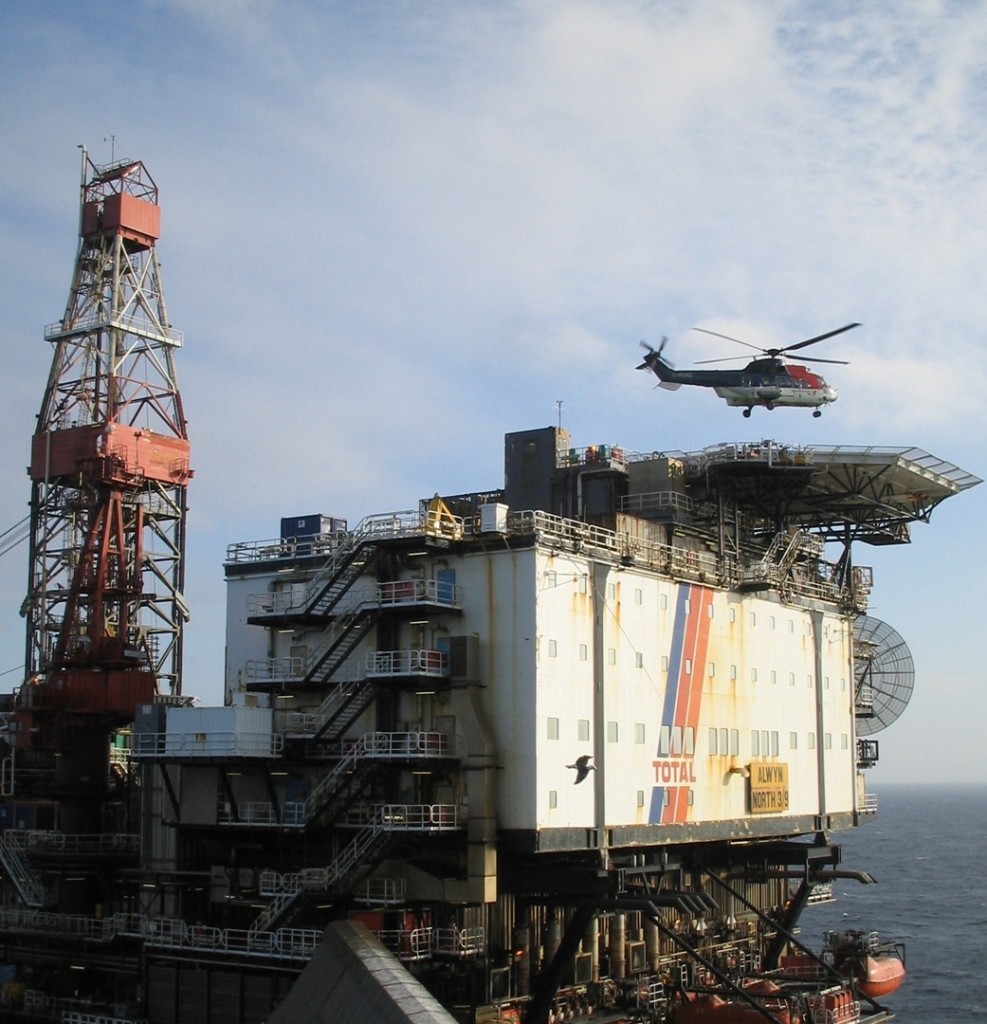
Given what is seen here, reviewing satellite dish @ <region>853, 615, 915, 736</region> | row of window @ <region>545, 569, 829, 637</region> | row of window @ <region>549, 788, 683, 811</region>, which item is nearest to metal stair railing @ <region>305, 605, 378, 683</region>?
row of window @ <region>545, 569, 829, 637</region>

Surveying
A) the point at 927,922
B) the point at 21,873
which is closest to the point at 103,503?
the point at 21,873

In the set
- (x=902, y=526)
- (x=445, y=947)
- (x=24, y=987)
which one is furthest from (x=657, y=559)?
(x=24, y=987)

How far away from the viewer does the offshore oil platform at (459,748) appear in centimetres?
5247

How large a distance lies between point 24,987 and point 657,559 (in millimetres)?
33366

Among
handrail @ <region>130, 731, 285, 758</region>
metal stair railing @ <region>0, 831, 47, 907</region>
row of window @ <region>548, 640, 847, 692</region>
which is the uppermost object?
row of window @ <region>548, 640, 847, 692</region>

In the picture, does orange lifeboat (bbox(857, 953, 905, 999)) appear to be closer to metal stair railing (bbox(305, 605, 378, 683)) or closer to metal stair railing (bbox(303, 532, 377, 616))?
metal stair railing (bbox(305, 605, 378, 683))

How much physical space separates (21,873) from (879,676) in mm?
46862

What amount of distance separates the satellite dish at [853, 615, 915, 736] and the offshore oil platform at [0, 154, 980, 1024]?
2.72 meters

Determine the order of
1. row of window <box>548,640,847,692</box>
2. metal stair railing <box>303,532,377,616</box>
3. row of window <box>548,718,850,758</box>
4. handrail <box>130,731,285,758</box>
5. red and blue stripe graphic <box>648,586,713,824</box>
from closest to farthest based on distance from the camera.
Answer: handrail <box>130,731,285,758</box>
row of window <box>548,718,850,758</box>
row of window <box>548,640,847,692</box>
metal stair railing <box>303,532,377,616</box>
red and blue stripe graphic <box>648,586,713,824</box>

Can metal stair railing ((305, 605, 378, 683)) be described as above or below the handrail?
above

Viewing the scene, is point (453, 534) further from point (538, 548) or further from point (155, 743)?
point (155, 743)

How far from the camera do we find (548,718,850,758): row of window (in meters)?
54.8

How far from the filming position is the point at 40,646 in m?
76.1

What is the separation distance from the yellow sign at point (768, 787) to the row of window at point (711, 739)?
2.11ft
